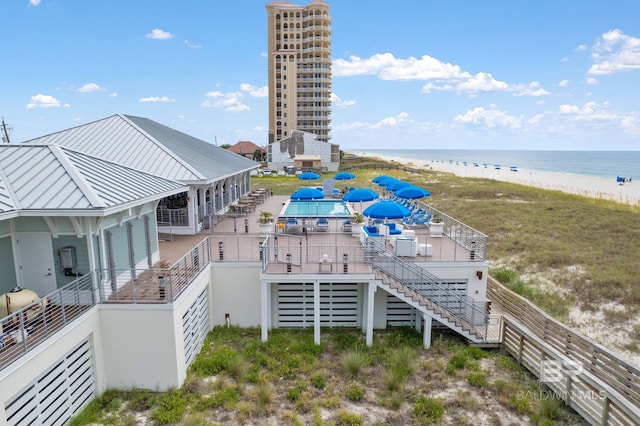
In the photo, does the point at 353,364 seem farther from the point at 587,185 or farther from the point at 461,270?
the point at 587,185

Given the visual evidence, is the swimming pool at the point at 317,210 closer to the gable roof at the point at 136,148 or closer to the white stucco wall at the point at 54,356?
the gable roof at the point at 136,148

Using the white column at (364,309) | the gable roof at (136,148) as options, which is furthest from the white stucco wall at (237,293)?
the gable roof at (136,148)

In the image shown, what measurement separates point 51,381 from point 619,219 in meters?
37.3

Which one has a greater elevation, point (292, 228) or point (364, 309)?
point (292, 228)

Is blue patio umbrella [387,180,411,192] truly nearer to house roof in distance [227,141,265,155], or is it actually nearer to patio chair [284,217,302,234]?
patio chair [284,217,302,234]

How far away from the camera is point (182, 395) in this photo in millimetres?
10102

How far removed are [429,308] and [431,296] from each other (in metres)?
0.92

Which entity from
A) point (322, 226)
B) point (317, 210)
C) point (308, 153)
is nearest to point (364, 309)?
point (322, 226)

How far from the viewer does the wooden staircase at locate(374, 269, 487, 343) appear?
12.7 metres

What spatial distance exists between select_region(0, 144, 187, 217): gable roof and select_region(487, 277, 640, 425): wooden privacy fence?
11753 millimetres

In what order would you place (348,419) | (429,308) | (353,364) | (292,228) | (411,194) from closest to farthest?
(348,419) → (353,364) → (429,308) → (292,228) → (411,194)

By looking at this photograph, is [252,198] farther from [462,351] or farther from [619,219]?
[619,219]

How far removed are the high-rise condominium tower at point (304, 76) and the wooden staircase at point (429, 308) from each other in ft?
263

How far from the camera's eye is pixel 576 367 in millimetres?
10109
